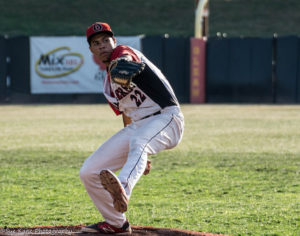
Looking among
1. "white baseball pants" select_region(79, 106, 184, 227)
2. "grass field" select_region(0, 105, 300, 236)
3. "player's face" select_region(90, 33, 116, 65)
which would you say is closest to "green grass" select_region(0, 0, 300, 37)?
"grass field" select_region(0, 105, 300, 236)

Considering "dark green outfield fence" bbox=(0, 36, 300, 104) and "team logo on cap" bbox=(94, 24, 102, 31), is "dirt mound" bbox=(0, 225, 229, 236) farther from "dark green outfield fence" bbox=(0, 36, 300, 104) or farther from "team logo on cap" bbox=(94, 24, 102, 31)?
"dark green outfield fence" bbox=(0, 36, 300, 104)

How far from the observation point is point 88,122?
1586 cm

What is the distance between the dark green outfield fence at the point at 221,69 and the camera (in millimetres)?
22734

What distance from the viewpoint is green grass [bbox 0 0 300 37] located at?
1711 inches

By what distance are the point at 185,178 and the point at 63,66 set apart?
1596 cm

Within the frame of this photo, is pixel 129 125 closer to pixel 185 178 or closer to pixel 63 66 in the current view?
pixel 185 178

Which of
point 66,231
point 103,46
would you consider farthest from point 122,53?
point 66,231

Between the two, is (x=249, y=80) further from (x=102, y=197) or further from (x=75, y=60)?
(x=102, y=197)

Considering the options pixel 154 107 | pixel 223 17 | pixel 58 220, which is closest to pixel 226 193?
pixel 58 220

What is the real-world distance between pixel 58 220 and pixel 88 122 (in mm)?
10143

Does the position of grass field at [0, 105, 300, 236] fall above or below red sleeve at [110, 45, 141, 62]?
below

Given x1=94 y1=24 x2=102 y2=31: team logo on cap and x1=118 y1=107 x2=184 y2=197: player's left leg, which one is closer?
x1=118 y1=107 x2=184 y2=197: player's left leg

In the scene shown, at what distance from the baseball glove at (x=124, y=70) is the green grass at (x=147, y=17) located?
124 ft

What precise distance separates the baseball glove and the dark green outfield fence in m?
19.0
